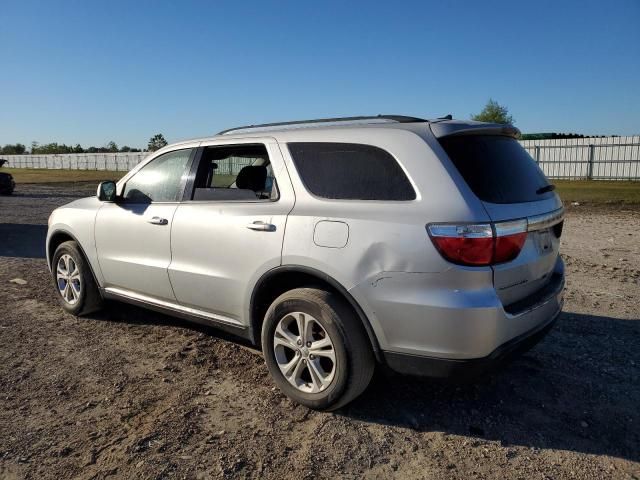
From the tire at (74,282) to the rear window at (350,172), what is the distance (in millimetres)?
2642

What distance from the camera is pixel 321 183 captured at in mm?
3213

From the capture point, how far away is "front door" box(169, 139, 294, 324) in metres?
3.36

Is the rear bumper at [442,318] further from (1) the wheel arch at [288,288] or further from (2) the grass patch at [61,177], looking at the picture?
(2) the grass patch at [61,177]

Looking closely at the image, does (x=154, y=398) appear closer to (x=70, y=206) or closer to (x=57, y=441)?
(x=57, y=441)

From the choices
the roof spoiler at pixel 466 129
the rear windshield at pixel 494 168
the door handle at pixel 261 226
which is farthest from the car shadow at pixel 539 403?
the roof spoiler at pixel 466 129

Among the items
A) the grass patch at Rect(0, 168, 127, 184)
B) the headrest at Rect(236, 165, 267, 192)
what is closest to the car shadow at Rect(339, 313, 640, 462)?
the headrest at Rect(236, 165, 267, 192)

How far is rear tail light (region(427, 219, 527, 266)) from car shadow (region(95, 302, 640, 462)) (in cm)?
70

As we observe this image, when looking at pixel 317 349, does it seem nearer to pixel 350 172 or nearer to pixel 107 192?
pixel 350 172

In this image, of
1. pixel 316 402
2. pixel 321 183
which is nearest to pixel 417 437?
pixel 316 402

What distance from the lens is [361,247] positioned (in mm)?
2861

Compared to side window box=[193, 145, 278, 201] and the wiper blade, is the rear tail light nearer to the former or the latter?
the wiper blade

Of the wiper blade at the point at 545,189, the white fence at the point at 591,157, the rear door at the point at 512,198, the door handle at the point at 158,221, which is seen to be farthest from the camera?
the white fence at the point at 591,157

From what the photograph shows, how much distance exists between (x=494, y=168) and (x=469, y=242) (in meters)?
0.62

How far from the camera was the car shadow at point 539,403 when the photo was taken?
2.95 meters
